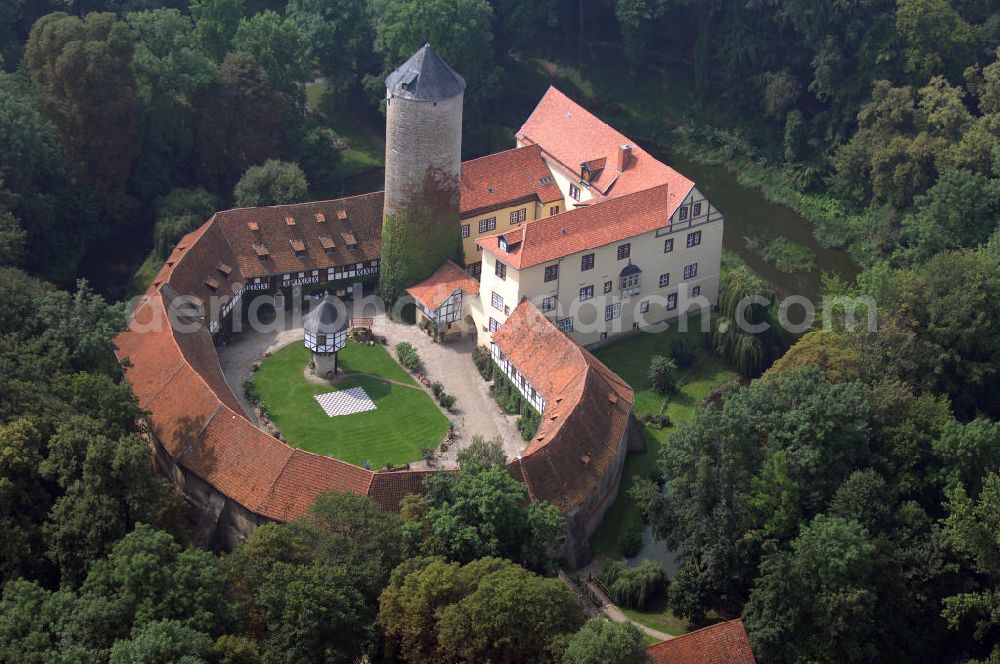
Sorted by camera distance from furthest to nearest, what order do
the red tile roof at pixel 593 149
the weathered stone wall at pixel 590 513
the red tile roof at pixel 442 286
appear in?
1. the red tile roof at pixel 593 149
2. the red tile roof at pixel 442 286
3. the weathered stone wall at pixel 590 513

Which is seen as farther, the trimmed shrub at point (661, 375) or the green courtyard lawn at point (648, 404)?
the trimmed shrub at point (661, 375)

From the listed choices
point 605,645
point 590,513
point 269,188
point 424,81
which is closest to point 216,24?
point 269,188

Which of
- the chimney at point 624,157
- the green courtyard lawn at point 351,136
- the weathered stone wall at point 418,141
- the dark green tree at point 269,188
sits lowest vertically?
the green courtyard lawn at point 351,136

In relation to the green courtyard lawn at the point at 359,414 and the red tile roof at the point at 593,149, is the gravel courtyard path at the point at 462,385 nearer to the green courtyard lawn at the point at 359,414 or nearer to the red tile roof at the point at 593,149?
the green courtyard lawn at the point at 359,414

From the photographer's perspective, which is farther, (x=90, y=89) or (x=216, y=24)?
(x=216, y=24)

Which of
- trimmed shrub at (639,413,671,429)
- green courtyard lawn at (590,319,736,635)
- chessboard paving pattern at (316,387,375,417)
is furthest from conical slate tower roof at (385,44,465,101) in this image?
trimmed shrub at (639,413,671,429)

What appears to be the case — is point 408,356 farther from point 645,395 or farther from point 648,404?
point 648,404

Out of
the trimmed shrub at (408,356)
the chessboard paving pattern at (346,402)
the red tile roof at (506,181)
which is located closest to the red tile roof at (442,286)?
the trimmed shrub at (408,356)
